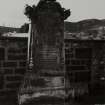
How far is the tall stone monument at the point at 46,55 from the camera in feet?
17.0

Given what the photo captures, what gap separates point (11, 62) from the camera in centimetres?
670

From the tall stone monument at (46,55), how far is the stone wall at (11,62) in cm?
142

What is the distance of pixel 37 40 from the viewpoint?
17.7 ft

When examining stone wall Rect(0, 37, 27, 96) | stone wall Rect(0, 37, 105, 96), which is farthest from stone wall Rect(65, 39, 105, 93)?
stone wall Rect(0, 37, 27, 96)

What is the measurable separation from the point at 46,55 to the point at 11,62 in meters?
1.91

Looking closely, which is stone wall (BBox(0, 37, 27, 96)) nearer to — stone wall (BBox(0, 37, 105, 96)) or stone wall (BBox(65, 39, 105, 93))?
stone wall (BBox(0, 37, 105, 96))

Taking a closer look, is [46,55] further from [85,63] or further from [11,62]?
[85,63]

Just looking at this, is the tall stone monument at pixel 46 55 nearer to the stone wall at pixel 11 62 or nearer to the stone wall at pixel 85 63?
the stone wall at pixel 11 62

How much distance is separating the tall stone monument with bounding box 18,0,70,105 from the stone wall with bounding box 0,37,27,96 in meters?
1.42

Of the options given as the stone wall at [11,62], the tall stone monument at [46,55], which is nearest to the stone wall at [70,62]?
the stone wall at [11,62]

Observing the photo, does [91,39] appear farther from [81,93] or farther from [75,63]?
[81,93]

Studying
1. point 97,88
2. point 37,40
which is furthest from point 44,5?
point 97,88

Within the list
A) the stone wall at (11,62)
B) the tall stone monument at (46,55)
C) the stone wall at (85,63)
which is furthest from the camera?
the stone wall at (85,63)

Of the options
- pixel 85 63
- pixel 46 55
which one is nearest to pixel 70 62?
pixel 85 63
